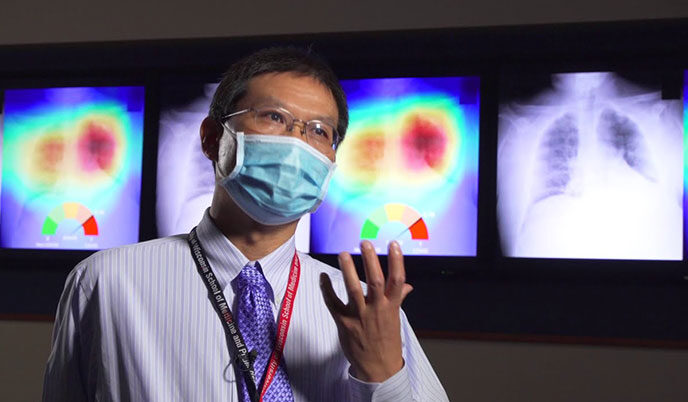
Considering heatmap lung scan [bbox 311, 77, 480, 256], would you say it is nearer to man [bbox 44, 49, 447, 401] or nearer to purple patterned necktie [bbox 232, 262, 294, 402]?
man [bbox 44, 49, 447, 401]

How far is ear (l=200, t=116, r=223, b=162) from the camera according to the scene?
4.75ft

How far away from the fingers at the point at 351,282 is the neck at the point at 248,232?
0.28 meters

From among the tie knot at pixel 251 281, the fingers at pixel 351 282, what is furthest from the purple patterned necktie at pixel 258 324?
the fingers at pixel 351 282

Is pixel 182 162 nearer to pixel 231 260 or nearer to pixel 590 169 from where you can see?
pixel 590 169

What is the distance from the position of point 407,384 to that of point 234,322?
29 centimetres

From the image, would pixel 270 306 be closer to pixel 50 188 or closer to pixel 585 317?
pixel 585 317

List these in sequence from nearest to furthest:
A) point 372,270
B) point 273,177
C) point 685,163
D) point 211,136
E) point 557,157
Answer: point 372,270 < point 273,177 < point 211,136 < point 685,163 < point 557,157

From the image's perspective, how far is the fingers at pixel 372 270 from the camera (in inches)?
42.1

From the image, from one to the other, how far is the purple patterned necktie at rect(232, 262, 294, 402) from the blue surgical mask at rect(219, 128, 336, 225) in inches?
3.9

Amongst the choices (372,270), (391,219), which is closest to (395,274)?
(372,270)

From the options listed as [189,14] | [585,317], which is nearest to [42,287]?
[189,14]

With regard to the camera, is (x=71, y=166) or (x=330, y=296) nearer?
(x=330, y=296)

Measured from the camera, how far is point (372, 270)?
3.52 feet

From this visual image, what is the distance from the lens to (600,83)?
3.14m
